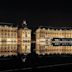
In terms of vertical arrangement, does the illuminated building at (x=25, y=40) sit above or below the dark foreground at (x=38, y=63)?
above

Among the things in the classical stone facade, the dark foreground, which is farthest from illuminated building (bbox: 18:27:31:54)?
the dark foreground

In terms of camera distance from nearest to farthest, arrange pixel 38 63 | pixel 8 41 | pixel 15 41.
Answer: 1. pixel 38 63
2. pixel 15 41
3. pixel 8 41

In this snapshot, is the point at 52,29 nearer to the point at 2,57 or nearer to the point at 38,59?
the point at 38,59

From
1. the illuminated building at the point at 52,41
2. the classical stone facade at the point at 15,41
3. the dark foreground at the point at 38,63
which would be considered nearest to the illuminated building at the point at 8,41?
the classical stone facade at the point at 15,41

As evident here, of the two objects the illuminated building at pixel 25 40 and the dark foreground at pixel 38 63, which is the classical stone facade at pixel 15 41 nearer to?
the illuminated building at pixel 25 40

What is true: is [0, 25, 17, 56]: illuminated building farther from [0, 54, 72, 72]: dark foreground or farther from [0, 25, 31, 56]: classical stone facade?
[0, 54, 72, 72]: dark foreground

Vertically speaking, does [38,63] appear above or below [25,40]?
below

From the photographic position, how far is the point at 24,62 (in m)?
3.65

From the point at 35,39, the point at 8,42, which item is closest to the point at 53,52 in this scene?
the point at 35,39

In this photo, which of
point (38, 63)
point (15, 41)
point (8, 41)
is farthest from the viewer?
point (8, 41)

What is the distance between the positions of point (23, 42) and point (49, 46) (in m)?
0.47

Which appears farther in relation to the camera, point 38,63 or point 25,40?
point 25,40

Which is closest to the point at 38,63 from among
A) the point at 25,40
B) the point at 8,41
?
the point at 25,40

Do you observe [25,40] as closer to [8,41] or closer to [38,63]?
[8,41]
